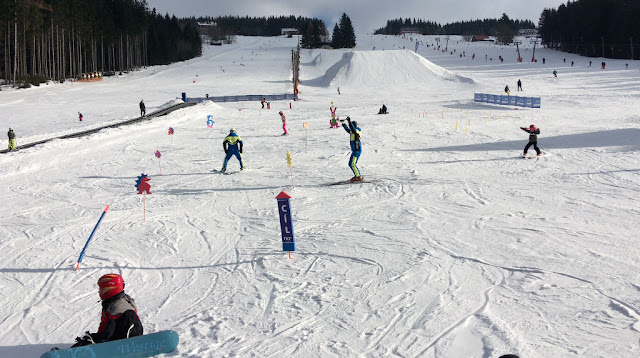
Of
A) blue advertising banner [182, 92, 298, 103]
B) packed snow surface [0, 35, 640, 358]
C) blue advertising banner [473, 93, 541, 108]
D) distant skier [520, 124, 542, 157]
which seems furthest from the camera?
blue advertising banner [182, 92, 298, 103]

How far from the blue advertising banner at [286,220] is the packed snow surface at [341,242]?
10.6 inches

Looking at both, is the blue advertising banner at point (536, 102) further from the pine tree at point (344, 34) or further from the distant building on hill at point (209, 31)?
the distant building on hill at point (209, 31)

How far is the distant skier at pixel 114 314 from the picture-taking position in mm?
4895

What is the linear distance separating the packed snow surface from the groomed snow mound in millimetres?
36346

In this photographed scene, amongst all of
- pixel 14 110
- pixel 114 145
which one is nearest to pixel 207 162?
pixel 114 145

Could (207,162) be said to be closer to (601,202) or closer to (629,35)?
(601,202)

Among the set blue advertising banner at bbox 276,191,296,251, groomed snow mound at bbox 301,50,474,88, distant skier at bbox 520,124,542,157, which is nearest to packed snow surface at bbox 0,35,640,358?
blue advertising banner at bbox 276,191,296,251

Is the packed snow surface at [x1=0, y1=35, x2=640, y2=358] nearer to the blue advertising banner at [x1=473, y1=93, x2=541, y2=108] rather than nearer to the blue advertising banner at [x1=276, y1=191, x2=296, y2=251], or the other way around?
the blue advertising banner at [x1=276, y1=191, x2=296, y2=251]

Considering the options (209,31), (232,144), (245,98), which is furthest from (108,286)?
(209,31)

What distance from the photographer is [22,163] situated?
1755 centimetres

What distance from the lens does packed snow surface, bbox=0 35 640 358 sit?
5859 mm

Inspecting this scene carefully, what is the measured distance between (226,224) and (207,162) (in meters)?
7.91

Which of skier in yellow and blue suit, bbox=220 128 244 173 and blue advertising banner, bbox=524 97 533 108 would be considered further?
blue advertising banner, bbox=524 97 533 108

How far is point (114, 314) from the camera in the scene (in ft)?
16.2
